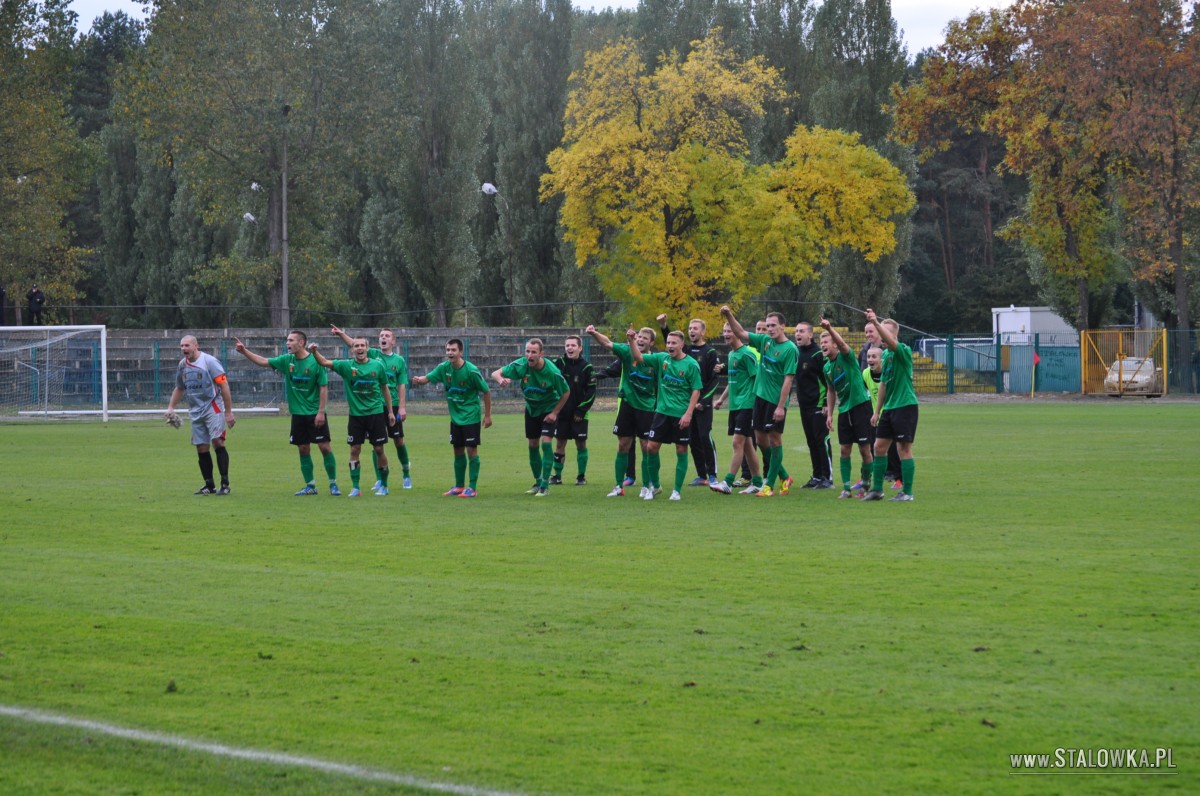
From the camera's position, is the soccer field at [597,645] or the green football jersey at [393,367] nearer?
the soccer field at [597,645]

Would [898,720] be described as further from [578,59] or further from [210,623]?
[578,59]

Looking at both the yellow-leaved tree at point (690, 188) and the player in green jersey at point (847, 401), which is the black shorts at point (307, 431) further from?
the yellow-leaved tree at point (690, 188)

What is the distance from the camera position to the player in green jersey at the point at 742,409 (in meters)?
15.8

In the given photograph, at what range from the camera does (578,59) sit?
61.7 m

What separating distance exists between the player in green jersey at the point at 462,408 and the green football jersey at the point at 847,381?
14.0 feet

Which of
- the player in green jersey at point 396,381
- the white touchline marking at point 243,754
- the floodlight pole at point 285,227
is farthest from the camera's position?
the floodlight pole at point 285,227

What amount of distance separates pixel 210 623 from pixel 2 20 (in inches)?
1807

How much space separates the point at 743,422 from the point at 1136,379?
35.8 m

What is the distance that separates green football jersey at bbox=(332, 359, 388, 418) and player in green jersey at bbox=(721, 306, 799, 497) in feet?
14.3

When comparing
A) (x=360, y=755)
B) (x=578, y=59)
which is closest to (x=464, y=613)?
(x=360, y=755)

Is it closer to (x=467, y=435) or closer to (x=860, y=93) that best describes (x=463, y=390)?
(x=467, y=435)

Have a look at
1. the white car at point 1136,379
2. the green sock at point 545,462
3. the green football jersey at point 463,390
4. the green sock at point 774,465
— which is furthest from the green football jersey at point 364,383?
the white car at point 1136,379

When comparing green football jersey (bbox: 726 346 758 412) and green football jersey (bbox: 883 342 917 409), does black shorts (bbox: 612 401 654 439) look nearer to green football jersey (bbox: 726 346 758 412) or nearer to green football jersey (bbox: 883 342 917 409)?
green football jersey (bbox: 726 346 758 412)

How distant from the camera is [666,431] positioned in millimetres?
15359
